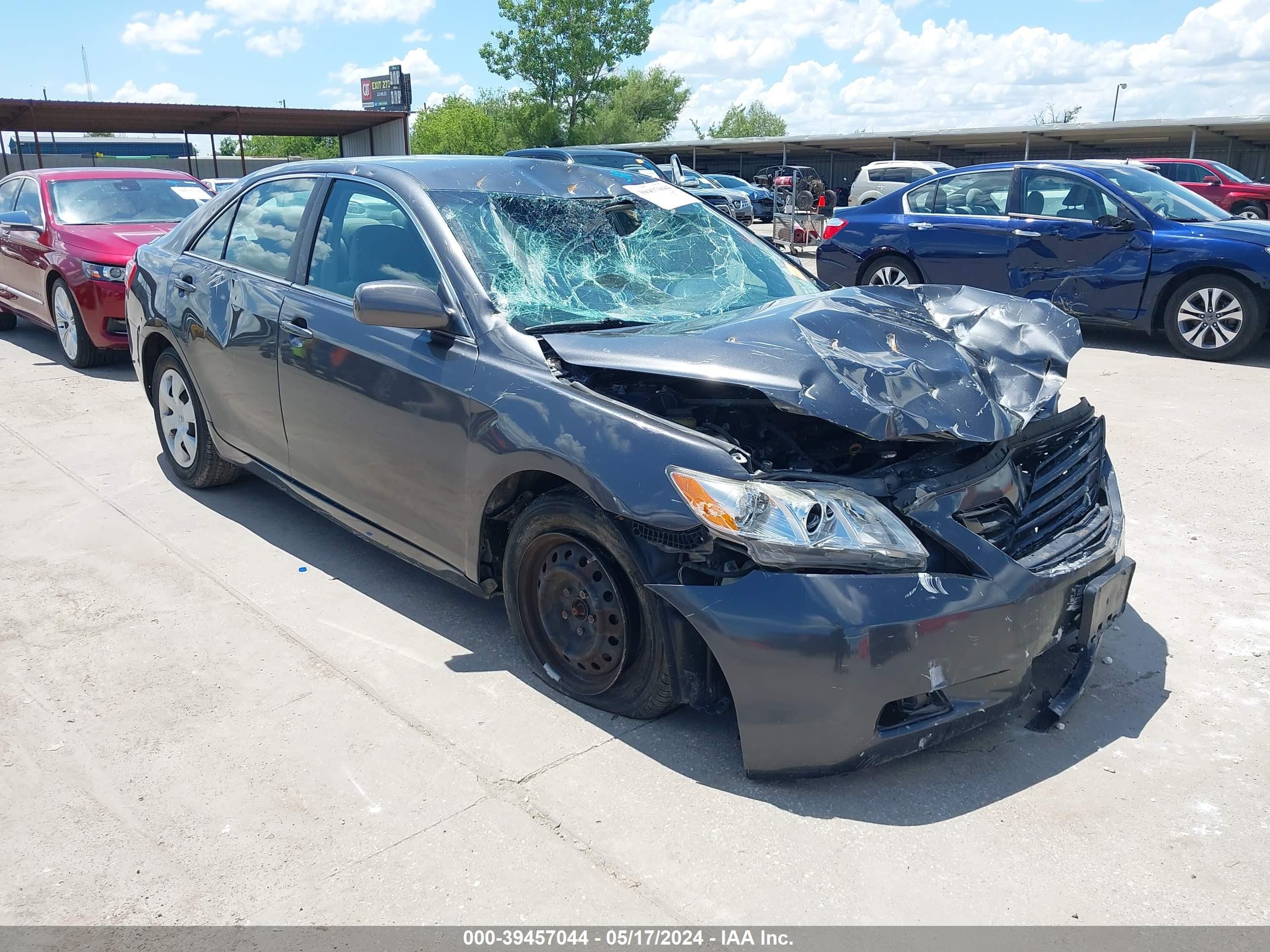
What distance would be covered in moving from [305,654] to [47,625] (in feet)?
3.68

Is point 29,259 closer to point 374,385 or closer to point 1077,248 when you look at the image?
point 374,385

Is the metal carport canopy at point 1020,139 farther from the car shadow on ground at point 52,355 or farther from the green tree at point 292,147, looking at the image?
the green tree at point 292,147

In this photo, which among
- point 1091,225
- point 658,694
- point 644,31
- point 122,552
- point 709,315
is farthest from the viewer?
point 644,31

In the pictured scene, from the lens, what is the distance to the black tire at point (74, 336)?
8.30 m

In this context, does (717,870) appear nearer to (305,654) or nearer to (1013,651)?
(1013,651)

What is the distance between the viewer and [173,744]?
10.2 feet

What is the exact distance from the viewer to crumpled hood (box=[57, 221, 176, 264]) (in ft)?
26.4

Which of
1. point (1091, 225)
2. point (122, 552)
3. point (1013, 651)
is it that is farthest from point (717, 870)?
point (1091, 225)

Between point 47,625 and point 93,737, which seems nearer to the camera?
point 93,737

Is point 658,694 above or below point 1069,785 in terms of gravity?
above

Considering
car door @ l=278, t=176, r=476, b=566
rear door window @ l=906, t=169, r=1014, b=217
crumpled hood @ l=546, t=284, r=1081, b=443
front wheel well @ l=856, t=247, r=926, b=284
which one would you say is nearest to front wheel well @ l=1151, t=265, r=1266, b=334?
rear door window @ l=906, t=169, r=1014, b=217

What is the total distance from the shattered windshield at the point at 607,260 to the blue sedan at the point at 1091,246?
194 inches

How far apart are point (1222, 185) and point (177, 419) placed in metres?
19.4
